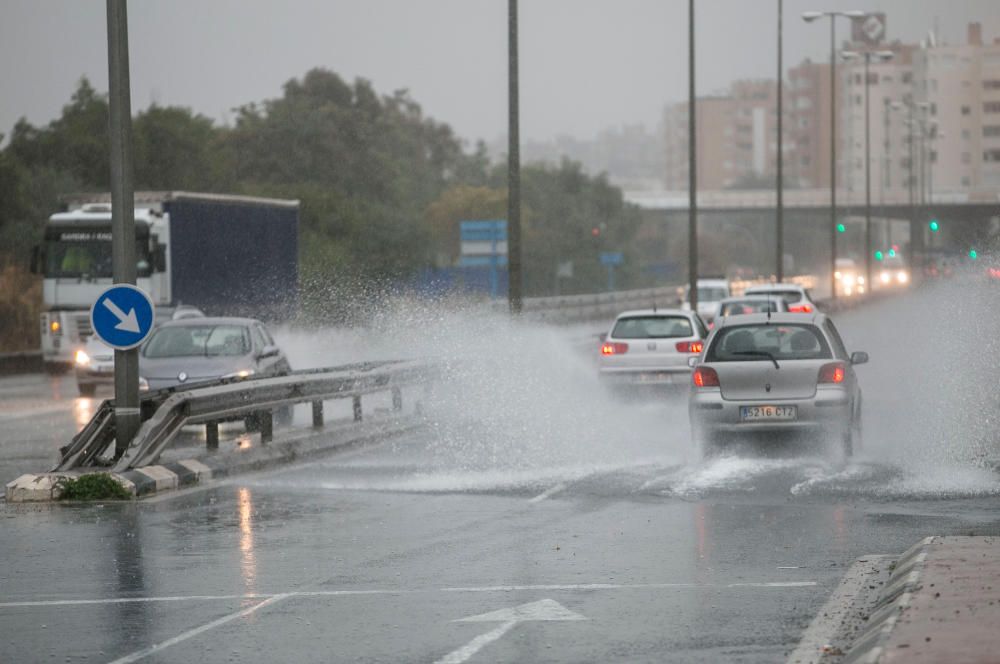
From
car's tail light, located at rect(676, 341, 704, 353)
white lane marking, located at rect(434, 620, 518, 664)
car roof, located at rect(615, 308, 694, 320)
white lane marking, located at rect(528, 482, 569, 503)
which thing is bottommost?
white lane marking, located at rect(528, 482, 569, 503)

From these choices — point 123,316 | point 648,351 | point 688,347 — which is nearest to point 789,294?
point 688,347

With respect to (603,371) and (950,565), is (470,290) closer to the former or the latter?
(603,371)

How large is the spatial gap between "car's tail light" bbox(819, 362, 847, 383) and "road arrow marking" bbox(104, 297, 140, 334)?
696 centimetres

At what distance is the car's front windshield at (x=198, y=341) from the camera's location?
25.6 m

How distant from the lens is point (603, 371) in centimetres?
2855

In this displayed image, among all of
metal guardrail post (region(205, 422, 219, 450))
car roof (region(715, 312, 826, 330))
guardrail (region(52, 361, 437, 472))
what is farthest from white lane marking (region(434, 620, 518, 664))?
metal guardrail post (region(205, 422, 219, 450))

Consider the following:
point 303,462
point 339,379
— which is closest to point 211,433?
point 303,462

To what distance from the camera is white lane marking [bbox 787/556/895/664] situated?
29.7 feet

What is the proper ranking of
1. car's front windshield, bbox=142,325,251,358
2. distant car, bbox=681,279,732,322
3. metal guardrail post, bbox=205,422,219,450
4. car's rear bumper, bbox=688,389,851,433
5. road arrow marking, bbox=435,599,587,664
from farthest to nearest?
distant car, bbox=681,279,732,322 < car's front windshield, bbox=142,325,251,358 < metal guardrail post, bbox=205,422,219,450 < car's rear bumper, bbox=688,389,851,433 < road arrow marking, bbox=435,599,587,664

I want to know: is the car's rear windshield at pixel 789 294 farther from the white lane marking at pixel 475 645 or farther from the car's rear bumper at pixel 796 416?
the white lane marking at pixel 475 645

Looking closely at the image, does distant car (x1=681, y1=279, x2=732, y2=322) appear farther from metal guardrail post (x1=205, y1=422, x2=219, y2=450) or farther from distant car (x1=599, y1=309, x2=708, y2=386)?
metal guardrail post (x1=205, y1=422, x2=219, y2=450)

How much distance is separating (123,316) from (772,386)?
6.60 meters

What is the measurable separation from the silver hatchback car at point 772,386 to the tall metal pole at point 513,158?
13.5m

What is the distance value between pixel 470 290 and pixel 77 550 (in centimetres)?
5151
